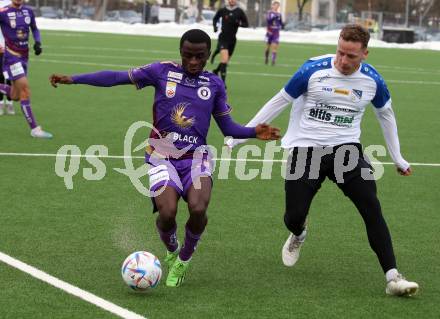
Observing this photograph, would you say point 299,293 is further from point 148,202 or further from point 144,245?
point 148,202

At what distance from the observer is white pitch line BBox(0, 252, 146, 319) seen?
6.59m

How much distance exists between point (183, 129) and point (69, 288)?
147cm

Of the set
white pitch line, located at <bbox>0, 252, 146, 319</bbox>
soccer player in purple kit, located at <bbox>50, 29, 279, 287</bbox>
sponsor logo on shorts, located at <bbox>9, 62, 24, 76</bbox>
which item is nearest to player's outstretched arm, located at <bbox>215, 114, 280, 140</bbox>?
soccer player in purple kit, located at <bbox>50, 29, 279, 287</bbox>

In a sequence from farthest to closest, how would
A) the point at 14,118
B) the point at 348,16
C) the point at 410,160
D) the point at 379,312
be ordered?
the point at 348,16, the point at 14,118, the point at 410,160, the point at 379,312

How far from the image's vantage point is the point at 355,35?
7285 millimetres

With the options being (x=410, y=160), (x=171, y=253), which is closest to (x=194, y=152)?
(x=171, y=253)

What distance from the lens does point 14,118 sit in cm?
1761

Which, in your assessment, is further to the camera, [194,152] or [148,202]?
[148,202]

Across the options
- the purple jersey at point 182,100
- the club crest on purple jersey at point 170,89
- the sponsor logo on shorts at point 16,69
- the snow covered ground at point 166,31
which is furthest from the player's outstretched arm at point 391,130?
the snow covered ground at point 166,31

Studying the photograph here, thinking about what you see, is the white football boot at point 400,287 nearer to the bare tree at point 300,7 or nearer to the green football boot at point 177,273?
the green football boot at point 177,273

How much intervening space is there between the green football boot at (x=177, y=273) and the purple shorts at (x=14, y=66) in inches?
334

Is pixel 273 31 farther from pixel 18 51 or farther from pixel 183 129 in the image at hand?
pixel 183 129

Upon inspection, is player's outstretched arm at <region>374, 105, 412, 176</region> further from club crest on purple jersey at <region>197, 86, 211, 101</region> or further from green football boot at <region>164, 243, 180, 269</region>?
green football boot at <region>164, 243, 180, 269</region>

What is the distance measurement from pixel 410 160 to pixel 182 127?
7.58 metres
